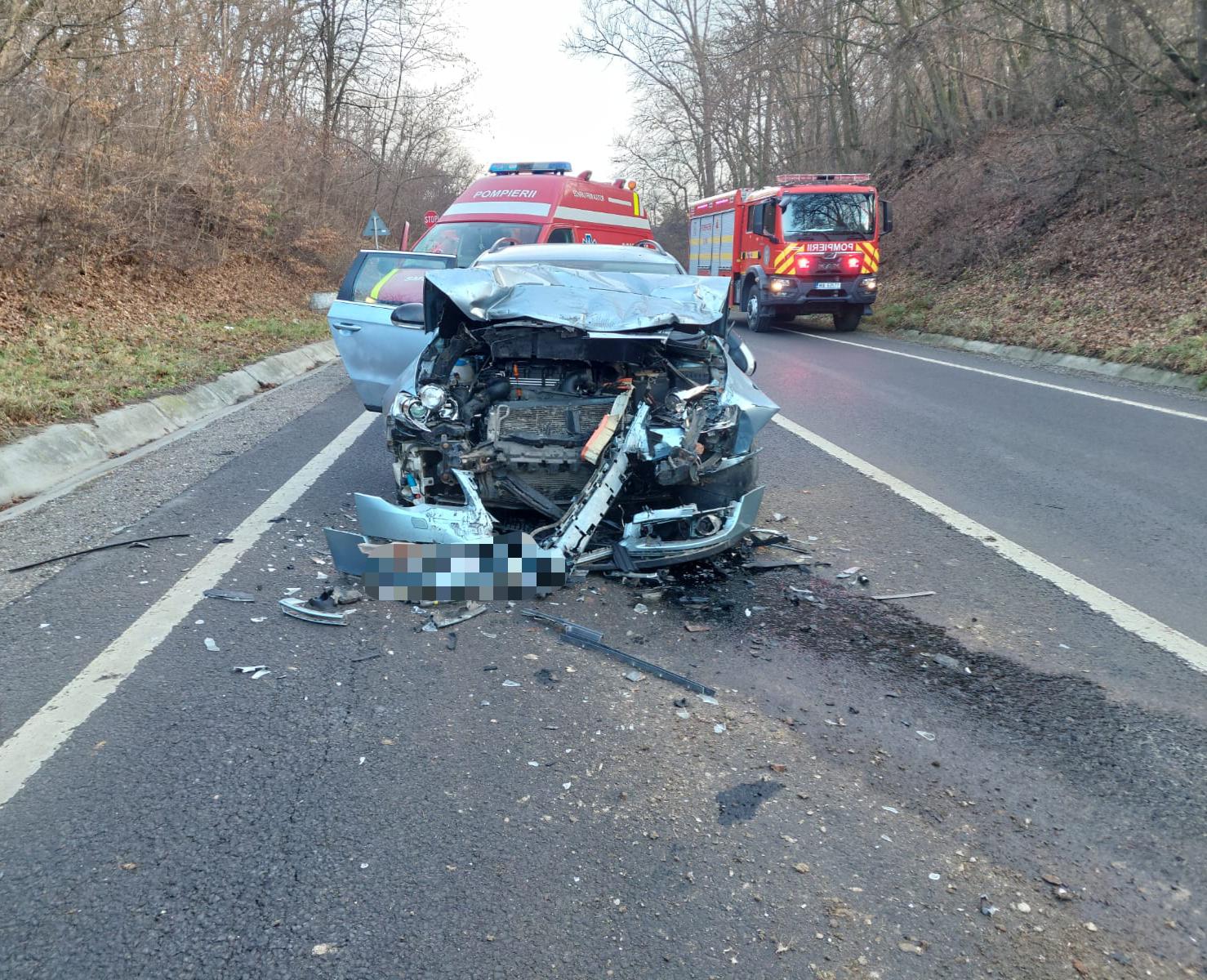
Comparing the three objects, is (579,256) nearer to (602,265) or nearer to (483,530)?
(602,265)

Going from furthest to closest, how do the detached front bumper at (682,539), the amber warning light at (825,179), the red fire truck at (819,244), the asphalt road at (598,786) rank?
the amber warning light at (825,179) < the red fire truck at (819,244) < the detached front bumper at (682,539) < the asphalt road at (598,786)

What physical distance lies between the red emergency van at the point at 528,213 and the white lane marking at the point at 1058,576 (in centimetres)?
747

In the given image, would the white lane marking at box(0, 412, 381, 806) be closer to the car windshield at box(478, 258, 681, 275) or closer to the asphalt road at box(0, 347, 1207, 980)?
the asphalt road at box(0, 347, 1207, 980)

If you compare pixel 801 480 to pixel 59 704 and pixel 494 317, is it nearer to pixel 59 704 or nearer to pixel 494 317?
pixel 494 317

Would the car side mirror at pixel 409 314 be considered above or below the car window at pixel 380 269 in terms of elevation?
below

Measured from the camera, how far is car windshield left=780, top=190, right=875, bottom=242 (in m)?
19.0

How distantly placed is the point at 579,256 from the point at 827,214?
12.8 m

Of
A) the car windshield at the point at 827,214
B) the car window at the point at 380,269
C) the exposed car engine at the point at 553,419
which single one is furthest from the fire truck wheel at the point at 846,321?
the exposed car engine at the point at 553,419

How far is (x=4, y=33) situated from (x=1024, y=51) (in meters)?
21.4

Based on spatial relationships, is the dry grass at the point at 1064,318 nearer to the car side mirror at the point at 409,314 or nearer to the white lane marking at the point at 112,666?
the car side mirror at the point at 409,314

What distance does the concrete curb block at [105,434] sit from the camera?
6.77 meters

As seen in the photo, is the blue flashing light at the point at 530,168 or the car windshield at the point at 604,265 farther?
the blue flashing light at the point at 530,168

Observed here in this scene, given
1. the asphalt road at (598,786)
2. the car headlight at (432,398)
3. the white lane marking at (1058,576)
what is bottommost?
the asphalt road at (598,786)

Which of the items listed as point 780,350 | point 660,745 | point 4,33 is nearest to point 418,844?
Answer: point 660,745
